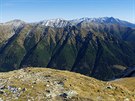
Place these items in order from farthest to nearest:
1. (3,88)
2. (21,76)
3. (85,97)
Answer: (21,76), (3,88), (85,97)

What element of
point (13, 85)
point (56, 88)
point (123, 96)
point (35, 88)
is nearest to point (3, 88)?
point (13, 85)

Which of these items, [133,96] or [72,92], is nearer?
[72,92]

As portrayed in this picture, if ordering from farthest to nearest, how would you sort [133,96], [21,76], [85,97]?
[21,76] < [133,96] < [85,97]

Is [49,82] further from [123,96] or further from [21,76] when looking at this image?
[123,96]

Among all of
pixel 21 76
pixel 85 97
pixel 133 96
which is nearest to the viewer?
pixel 85 97

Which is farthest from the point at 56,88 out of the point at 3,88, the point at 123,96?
the point at 123,96

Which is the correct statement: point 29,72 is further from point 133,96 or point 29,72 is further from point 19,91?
point 133,96
